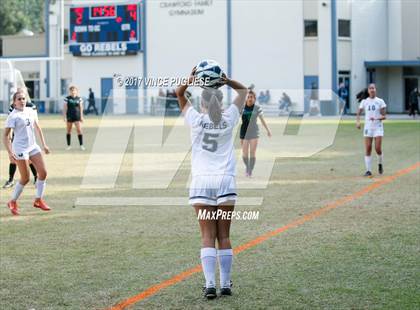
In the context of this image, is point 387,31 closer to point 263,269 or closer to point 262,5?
point 262,5

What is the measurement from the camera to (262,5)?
187 ft

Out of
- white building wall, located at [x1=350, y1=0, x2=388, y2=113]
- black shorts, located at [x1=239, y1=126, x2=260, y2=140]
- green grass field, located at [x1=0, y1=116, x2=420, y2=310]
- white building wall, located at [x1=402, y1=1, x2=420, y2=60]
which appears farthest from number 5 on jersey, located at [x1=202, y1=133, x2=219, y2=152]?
white building wall, located at [x1=402, y1=1, x2=420, y2=60]

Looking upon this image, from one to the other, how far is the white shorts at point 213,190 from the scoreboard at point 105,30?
51.6 meters

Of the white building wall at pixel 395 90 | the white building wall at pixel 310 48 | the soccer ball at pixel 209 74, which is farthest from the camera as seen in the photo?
the white building wall at pixel 395 90

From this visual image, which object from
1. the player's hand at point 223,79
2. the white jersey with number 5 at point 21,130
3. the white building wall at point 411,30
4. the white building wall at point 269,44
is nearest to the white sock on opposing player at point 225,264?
the player's hand at point 223,79

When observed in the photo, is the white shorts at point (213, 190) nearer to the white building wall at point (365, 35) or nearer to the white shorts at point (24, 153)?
the white shorts at point (24, 153)

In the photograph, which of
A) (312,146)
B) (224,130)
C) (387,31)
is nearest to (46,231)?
(224,130)

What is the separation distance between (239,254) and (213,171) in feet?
8.01

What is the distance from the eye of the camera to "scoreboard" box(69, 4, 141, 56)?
58281 millimetres

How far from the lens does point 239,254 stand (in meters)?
9.68

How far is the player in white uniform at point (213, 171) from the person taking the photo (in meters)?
7.45

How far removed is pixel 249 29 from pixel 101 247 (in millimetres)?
48508

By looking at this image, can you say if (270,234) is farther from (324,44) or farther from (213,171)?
(324,44)

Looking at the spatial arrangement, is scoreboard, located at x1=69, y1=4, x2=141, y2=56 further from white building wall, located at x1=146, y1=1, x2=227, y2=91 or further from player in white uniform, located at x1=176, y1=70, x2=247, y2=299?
player in white uniform, located at x1=176, y1=70, x2=247, y2=299
